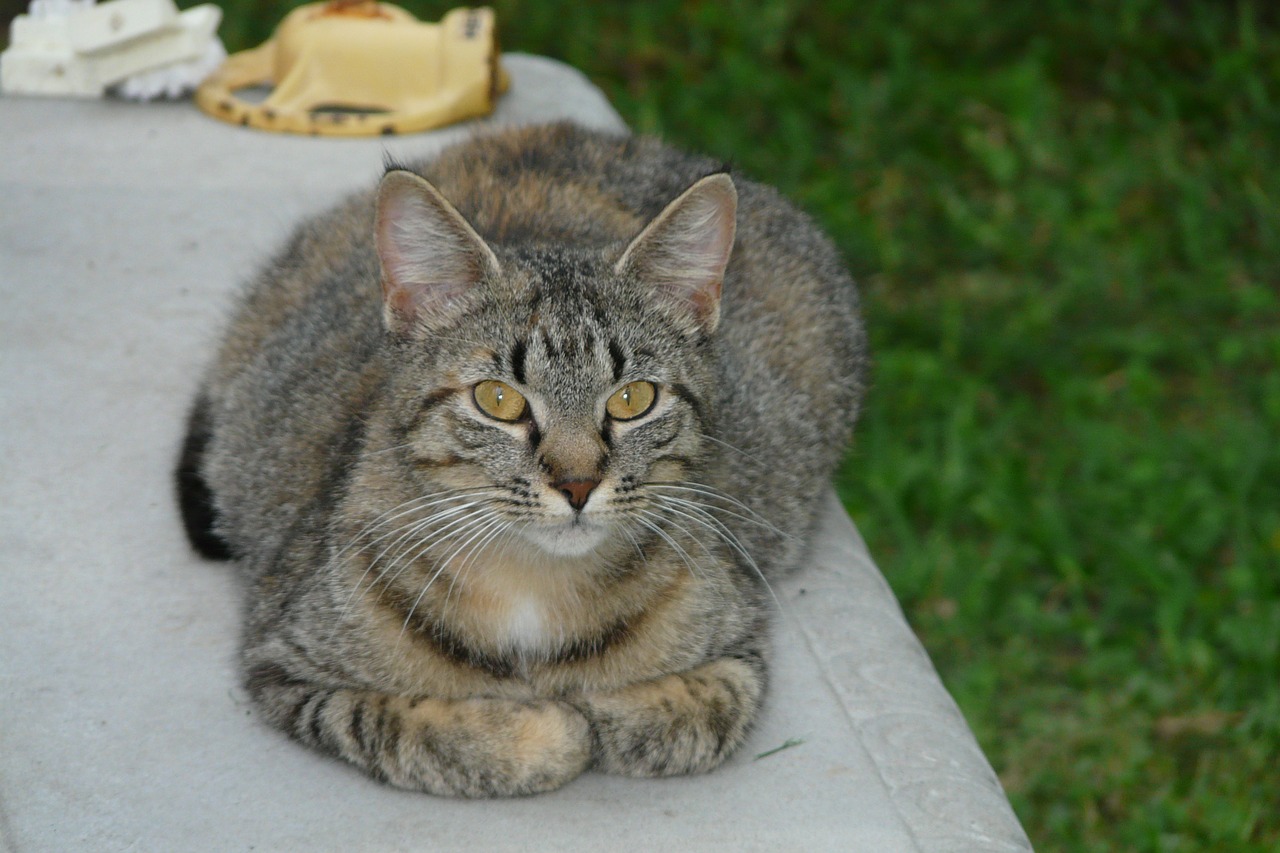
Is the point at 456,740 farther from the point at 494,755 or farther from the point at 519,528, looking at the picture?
the point at 519,528

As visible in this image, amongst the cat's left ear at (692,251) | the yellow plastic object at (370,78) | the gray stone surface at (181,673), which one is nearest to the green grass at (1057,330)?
the gray stone surface at (181,673)

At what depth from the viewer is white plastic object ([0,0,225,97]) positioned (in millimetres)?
5492

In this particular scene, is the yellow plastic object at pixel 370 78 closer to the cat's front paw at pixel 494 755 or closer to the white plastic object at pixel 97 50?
the white plastic object at pixel 97 50

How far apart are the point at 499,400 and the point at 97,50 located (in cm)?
342

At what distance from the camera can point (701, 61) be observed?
844 centimetres

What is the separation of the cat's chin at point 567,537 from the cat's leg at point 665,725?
386 millimetres

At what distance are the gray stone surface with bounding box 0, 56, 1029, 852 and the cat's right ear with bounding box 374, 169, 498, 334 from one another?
955 millimetres

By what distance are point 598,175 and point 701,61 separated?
443cm

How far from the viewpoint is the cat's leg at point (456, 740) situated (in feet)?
9.71

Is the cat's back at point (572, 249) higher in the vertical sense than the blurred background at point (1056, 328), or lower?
higher

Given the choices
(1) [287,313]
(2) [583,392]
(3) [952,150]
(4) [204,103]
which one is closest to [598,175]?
(1) [287,313]

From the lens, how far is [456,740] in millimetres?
2967

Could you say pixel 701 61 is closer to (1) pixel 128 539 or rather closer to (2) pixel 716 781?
(1) pixel 128 539

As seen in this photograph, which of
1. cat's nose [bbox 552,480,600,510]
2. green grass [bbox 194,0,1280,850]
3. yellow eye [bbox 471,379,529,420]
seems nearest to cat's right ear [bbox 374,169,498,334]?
yellow eye [bbox 471,379,529,420]
